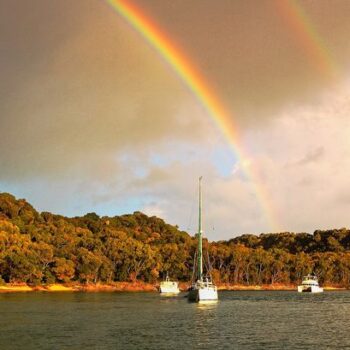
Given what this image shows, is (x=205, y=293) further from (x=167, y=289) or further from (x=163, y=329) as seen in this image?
(x=167, y=289)

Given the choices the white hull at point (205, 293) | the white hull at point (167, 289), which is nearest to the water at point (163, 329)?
the white hull at point (205, 293)

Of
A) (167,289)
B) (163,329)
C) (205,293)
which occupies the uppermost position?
(167,289)

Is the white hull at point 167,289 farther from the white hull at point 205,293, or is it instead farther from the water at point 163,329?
the water at point 163,329

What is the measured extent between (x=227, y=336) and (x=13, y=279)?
363ft

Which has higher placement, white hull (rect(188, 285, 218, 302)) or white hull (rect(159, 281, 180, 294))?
white hull (rect(159, 281, 180, 294))

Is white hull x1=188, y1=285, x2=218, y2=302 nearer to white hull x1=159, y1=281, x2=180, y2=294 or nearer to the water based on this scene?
the water

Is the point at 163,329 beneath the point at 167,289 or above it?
beneath

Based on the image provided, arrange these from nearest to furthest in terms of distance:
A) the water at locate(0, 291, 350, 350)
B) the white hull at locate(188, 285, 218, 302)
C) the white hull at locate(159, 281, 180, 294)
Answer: the water at locate(0, 291, 350, 350)
the white hull at locate(188, 285, 218, 302)
the white hull at locate(159, 281, 180, 294)

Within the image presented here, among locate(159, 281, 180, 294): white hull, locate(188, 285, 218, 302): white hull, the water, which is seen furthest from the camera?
locate(159, 281, 180, 294): white hull

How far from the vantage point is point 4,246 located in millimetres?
157250

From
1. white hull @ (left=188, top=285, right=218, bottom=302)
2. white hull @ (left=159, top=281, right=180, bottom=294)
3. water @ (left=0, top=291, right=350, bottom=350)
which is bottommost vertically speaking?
water @ (left=0, top=291, right=350, bottom=350)

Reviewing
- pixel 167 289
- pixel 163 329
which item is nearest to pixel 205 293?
pixel 163 329

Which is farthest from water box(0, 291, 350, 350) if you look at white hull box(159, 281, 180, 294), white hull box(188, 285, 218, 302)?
white hull box(159, 281, 180, 294)

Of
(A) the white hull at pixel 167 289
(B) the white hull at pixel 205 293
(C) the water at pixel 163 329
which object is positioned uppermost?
(A) the white hull at pixel 167 289
